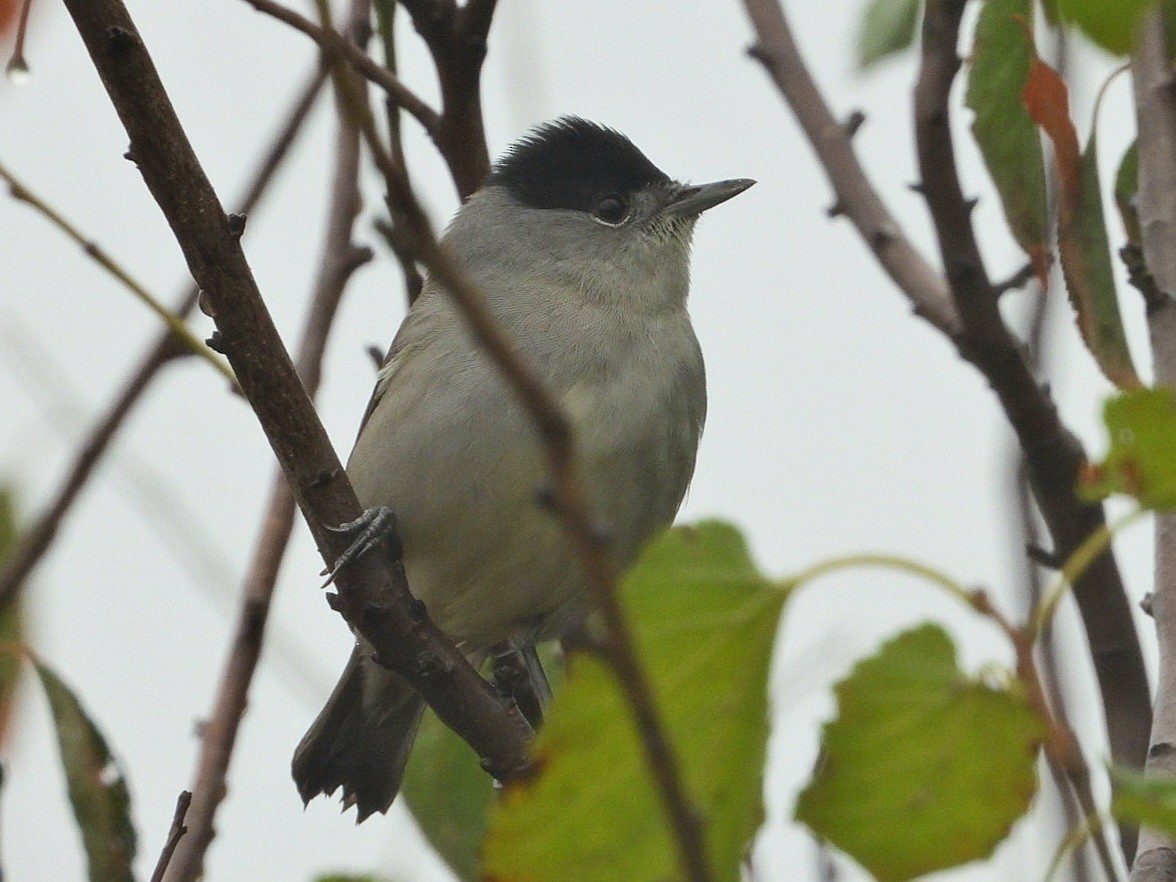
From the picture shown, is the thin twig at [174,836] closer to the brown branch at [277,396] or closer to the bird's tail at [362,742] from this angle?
the brown branch at [277,396]

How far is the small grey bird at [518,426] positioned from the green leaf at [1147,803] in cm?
258

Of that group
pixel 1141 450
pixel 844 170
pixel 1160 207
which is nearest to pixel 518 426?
pixel 844 170

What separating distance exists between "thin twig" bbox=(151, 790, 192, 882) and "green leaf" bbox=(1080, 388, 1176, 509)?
6.31 ft

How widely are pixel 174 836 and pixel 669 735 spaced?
5.26 feet

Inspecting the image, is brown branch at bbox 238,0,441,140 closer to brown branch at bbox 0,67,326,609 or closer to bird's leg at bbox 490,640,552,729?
brown branch at bbox 0,67,326,609

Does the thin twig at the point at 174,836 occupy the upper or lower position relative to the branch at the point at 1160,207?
lower

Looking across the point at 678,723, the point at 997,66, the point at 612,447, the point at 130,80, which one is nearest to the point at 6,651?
the point at 130,80

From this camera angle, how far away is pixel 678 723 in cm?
157

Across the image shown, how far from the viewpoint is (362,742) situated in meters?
4.94

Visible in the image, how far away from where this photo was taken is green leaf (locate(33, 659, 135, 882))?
307 centimetres

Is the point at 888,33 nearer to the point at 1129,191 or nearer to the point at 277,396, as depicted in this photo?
the point at 1129,191

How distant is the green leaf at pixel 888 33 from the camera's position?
3516 mm

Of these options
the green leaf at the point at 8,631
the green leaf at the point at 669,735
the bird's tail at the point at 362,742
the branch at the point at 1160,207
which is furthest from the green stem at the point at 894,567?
the bird's tail at the point at 362,742

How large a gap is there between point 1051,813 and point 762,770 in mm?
2846
